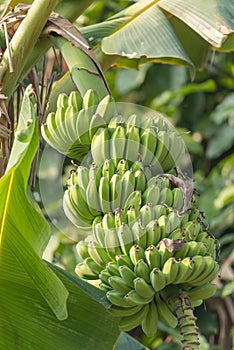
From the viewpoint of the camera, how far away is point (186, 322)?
2.76 feet

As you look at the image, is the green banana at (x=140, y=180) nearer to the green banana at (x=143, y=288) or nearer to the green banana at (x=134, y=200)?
the green banana at (x=134, y=200)

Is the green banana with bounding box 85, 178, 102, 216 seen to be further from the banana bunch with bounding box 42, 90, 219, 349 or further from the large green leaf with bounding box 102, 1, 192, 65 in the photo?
the large green leaf with bounding box 102, 1, 192, 65

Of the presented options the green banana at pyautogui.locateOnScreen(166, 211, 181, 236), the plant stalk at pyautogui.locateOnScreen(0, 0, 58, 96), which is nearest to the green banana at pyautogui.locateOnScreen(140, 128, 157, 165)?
the green banana at pyautogui.locateOnScreen(166, 211, 181, 236)

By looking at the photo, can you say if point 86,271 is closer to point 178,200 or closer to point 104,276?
point 104,276

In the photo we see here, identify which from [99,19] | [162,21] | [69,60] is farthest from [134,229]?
[99,19]

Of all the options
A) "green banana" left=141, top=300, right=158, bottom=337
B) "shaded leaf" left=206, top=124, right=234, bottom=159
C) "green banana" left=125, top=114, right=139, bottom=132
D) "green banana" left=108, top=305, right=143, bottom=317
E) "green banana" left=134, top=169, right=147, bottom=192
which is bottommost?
"shaded leaf" left=206, top=124, right=234, bottom=159

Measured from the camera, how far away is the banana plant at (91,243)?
0.85m

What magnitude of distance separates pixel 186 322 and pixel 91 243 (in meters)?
0.16

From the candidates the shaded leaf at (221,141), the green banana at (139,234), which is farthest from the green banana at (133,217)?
the shaded leaf at (221,141)

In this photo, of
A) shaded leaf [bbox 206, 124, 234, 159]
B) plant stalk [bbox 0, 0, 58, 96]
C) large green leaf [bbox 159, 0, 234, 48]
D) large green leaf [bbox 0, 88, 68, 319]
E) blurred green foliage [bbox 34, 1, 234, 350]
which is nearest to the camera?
large green leaf [bbox 0, 88, 68, 319]

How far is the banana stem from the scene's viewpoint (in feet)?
2.72

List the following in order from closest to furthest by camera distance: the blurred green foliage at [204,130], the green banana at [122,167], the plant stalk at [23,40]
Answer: the green banana at [122,167] → the plant stalk at [23,40] → the blurred green foliage at [204,130]

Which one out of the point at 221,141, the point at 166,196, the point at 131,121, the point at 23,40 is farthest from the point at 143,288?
the point at 221,141

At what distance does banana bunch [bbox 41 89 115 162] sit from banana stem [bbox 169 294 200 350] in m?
0.24
